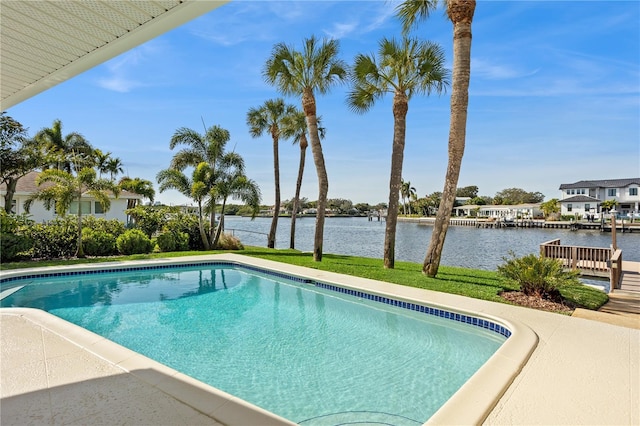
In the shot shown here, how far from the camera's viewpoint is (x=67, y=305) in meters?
7.10

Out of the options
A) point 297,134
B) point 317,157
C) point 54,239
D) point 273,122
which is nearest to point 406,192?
point 297,134

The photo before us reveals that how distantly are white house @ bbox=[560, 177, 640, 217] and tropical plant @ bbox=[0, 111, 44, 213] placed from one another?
63546 mm

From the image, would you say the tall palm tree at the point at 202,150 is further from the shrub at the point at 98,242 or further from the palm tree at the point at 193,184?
the shrub at the point at 98,242

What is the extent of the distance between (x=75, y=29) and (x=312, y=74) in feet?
30.1

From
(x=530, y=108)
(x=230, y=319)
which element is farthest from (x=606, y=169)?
(x=230, y=319)

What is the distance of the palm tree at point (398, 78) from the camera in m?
9.80

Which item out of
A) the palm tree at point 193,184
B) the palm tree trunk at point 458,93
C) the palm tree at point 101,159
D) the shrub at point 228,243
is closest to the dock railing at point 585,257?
the palm tree trunk at point 458,93

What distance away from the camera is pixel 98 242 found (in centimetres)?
1243

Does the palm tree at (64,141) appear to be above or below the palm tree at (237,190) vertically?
above

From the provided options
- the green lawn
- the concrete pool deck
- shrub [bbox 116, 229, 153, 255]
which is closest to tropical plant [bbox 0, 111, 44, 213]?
shrub [bbox 116, 229, 153, 255]

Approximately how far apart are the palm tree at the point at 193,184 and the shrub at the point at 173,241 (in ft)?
2.59

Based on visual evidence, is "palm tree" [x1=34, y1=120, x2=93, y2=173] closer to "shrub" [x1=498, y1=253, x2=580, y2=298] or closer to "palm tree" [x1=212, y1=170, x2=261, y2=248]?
"palm tree" [x1=212, y1=170, x2=261, y2=248]

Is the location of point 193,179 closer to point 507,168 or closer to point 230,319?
point 230,319

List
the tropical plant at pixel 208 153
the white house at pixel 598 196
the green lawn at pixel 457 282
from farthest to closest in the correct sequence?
1. the white house at pixel 598 196
2. the tropical plant at pixel 208 153
3. the green lawn at pixel 457 282
